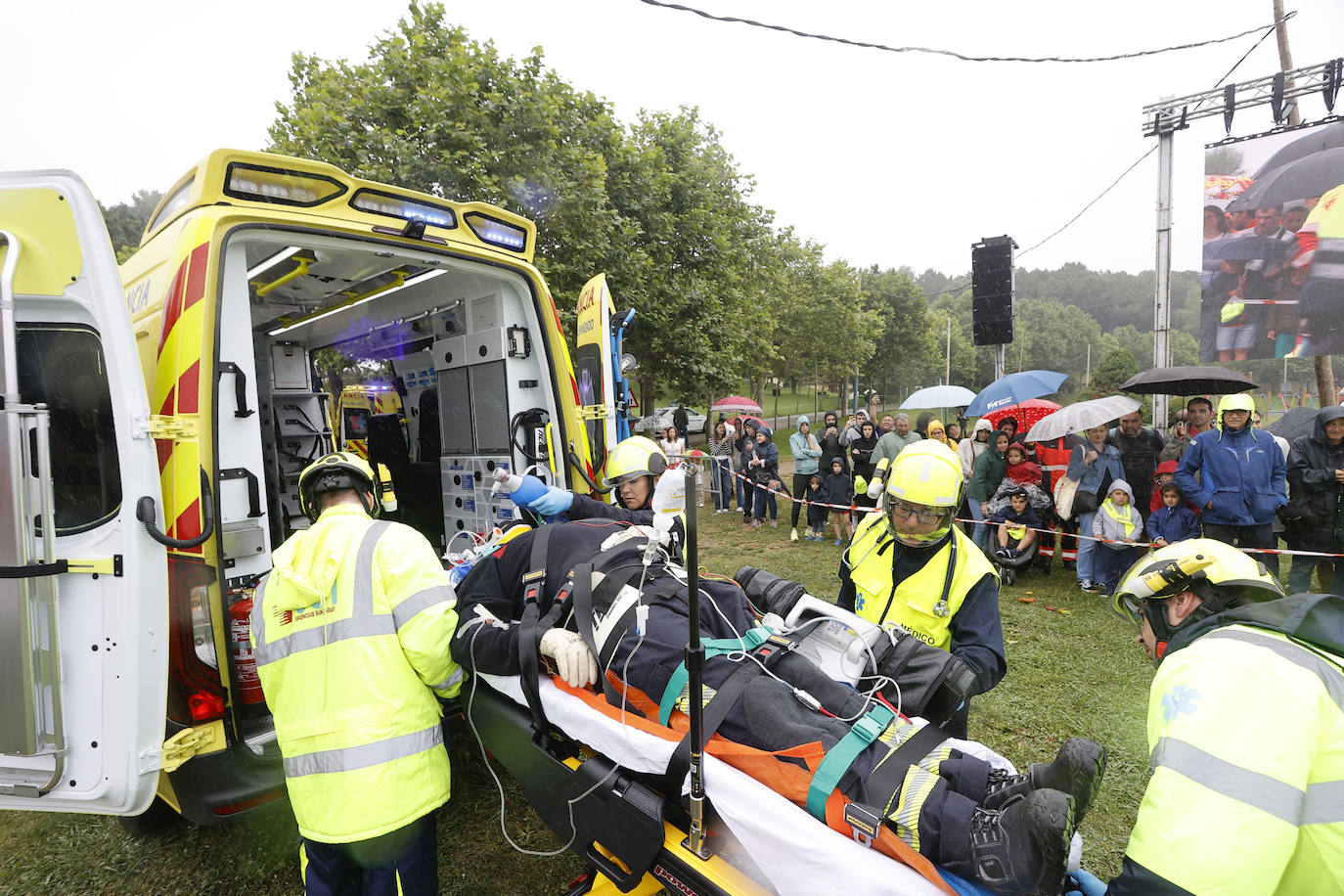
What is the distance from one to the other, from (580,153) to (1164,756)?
1052cm

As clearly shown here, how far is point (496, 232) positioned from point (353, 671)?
246cm

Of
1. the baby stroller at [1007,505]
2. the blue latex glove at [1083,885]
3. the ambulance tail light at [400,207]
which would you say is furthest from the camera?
the baby stroller at [1007,505]

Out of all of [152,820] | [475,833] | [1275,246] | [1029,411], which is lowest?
[475,833]

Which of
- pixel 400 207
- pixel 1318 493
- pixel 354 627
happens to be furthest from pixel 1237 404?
pixel 354 627

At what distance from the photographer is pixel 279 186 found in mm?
2619

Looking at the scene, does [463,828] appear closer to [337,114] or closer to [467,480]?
[467,480]

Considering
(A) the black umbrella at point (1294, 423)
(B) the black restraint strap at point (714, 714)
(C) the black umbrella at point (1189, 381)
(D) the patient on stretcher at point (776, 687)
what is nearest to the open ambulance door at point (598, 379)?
(D) the patient on stretcher at point (776, 687)

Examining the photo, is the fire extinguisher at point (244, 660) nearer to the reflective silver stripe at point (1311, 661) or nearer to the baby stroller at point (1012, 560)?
the reflective silver stripe at point (1311, 661)

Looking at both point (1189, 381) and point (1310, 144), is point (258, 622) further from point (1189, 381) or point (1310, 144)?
point (1310, 144)

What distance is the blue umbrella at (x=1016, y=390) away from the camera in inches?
325

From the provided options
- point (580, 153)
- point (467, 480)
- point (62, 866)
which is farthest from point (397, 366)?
point (580, 153)

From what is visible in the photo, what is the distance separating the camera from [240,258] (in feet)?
8.28

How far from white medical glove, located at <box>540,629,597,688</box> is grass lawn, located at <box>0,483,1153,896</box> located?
1222mm

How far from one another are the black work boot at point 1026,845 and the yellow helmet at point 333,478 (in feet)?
6.94
